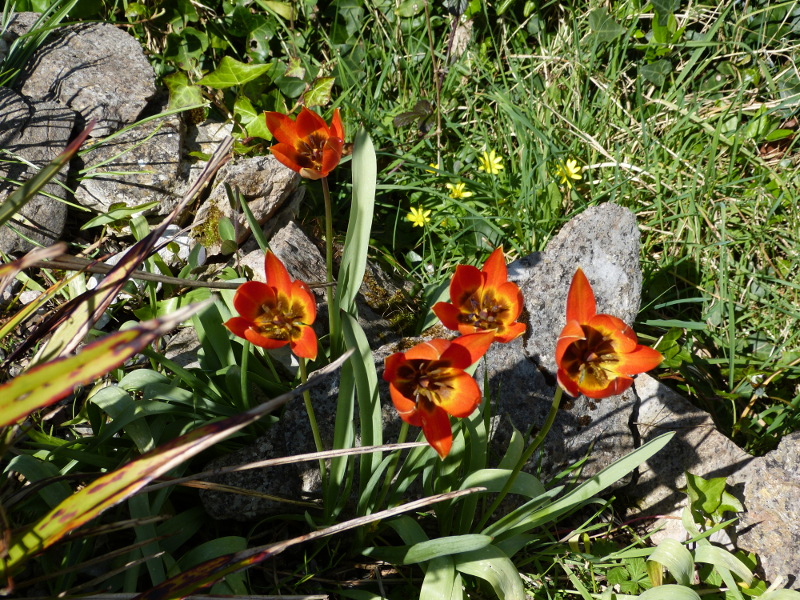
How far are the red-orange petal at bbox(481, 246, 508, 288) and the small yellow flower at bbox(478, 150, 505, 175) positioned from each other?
1320 millimetres

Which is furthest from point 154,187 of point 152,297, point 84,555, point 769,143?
point 769,143

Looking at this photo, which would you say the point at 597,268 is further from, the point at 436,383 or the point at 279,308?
the point at 279,308

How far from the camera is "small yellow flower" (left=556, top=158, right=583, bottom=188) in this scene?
2.75 m

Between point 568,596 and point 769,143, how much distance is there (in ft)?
7.43

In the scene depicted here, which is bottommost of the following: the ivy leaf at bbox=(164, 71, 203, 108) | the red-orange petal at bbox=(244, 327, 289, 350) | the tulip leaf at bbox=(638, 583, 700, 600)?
the tulip leaf at bbox=(638, 583, 700, 600)

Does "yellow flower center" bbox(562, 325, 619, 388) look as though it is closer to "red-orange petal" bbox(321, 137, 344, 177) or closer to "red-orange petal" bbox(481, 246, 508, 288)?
"red-orange petal" bbox(481, 246, 508, 288)

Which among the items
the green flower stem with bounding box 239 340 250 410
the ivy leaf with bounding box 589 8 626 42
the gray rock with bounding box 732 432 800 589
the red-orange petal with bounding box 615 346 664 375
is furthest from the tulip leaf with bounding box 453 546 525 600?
the ivy leaf with bounding box 589 8 626 42

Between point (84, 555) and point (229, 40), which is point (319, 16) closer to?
point (229, 40)

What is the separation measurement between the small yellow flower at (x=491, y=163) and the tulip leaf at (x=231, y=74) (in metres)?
1.00

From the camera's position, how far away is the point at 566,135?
296cm

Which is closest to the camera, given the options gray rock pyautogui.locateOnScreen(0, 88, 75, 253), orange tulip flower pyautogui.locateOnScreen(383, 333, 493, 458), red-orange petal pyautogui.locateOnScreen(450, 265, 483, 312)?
orange tulip flower pyautogui.locateOnScreen(383, 333, 493, 458)

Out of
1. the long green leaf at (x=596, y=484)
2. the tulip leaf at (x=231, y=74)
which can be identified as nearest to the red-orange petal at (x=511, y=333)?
the long green leaf at (x=596, y=484)

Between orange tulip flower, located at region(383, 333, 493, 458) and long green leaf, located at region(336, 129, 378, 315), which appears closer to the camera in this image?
orange tulip flower, located at region(383, 333, 493, 458)

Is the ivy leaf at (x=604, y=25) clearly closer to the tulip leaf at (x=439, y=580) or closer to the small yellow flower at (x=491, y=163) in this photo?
the small yellow flower at (x=491, y=163)
